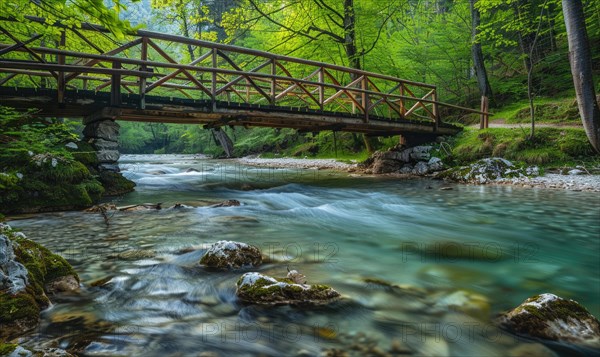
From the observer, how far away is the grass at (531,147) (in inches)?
391

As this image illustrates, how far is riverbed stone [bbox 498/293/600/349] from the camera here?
2.16m

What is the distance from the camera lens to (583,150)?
986cm

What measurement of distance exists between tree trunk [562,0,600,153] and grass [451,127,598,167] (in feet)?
2.91

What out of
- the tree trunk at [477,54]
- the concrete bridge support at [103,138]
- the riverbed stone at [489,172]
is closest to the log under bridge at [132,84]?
the concrete bridge support at [103,138]

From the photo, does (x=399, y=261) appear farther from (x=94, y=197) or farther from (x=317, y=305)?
(x=94, y=197)

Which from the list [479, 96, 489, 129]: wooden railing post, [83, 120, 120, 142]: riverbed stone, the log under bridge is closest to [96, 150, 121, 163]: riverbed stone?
[83, 120, 120, 142]: riverbed stone


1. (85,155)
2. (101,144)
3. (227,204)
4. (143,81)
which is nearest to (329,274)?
(227,204)

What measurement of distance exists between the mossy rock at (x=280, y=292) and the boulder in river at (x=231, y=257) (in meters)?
0.63

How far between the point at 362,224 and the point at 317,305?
3.46 m

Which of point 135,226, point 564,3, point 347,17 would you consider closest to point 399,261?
point 135,226

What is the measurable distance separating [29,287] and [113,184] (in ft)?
22.8

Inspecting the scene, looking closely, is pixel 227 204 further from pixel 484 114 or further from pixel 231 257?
pixel 484 114

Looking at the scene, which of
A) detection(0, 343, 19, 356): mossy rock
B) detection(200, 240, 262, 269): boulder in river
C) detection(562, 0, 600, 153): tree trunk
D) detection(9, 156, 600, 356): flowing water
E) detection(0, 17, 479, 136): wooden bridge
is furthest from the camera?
Answer: detection(562, 0, 600, 153): tree trunk

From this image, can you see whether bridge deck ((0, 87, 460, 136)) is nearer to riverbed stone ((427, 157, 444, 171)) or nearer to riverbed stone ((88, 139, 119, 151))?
riverbed stone ((88, 139, 119, 151))
